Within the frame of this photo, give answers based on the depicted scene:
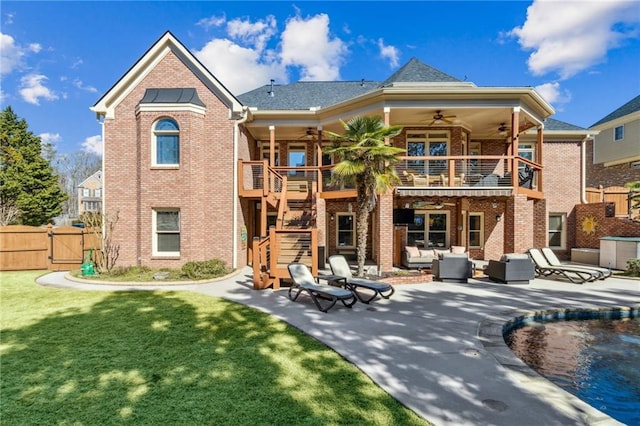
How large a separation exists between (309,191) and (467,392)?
1106cm

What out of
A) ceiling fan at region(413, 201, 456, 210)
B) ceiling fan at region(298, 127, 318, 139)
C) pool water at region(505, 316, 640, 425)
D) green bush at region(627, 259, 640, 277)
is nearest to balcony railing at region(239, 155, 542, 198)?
ceiling fan at region(413, 201, 456, 210)

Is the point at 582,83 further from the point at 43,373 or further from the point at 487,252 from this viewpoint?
the point at 43,373

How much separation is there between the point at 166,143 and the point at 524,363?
13360mm

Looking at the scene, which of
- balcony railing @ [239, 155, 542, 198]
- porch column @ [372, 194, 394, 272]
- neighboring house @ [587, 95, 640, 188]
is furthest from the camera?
neighboring house @ [587, 95, 640, 188]

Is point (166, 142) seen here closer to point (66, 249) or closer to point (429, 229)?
point (66, 249)

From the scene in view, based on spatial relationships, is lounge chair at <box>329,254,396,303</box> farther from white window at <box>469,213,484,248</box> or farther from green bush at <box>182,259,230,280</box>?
white window at <box>469,213,484,248</box>

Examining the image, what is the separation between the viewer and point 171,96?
1259cm

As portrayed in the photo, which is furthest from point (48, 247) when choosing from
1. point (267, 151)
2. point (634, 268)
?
point (634, 268)

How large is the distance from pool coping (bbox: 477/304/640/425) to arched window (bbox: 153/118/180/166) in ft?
39.7

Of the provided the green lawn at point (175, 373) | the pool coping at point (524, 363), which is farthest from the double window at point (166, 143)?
the pool coping at point (524, 363)

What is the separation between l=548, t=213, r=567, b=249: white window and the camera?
54.5 feet

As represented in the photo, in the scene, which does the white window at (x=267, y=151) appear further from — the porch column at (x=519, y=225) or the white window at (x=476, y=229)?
the porch column at (x=519, y=225)

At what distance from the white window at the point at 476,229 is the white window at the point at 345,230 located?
6.28 meters

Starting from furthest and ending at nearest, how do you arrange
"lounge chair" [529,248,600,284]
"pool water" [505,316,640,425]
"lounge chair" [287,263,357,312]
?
"lounge chair" [529,248,600,284]
"lounge chair" [287,263,357,312]
"pool water" [505,316,640,425]
